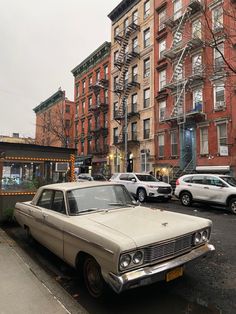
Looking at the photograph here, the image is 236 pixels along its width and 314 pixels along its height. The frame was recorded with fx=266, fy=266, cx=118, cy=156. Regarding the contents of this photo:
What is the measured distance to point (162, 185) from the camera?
1530 centimetres

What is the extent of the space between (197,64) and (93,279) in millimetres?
20906

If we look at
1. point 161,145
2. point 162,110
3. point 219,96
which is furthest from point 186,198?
point 162,110

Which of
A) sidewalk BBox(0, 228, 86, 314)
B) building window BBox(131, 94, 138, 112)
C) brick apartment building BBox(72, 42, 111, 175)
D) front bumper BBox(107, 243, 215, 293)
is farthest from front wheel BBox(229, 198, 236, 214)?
brick apartment building BBox(72, 42, 111, 175)

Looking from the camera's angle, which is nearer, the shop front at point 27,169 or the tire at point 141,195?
the shop front at point 27,169

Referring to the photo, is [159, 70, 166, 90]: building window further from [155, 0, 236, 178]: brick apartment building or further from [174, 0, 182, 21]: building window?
[174, 0, 182, 21]: building window

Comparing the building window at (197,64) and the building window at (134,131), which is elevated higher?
the building window at (197,64)

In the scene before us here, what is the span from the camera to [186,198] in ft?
45.3

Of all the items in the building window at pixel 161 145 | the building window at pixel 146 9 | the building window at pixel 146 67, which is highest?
the building window at pixel 146 9

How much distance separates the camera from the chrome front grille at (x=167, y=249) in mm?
3495

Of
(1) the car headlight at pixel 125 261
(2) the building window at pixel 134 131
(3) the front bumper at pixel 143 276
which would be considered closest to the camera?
(3) the front bumper at pixel 143 276

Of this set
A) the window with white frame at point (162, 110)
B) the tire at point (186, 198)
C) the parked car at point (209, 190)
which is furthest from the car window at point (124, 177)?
the window with white frame at point (162, 110)

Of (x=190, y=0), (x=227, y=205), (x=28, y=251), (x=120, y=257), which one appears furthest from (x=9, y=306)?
(x=190, y=0)

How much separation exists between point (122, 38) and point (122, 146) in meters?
12.2

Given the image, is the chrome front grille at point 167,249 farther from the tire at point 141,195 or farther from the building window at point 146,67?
the building window at point 146,67
